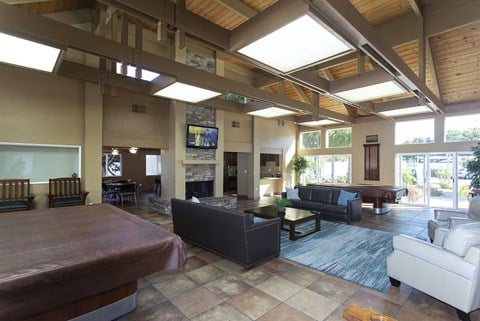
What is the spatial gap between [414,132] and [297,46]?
27.2ft

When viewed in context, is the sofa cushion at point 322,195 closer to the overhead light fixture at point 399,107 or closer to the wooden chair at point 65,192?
the overhead light fixture at point 399,107

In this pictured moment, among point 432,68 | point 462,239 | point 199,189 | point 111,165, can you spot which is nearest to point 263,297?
point 462,239

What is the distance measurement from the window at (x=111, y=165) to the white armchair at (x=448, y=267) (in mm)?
12635

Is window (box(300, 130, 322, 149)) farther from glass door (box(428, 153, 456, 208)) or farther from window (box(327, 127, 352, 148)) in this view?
glass door (box(428, 153, 456, 208))

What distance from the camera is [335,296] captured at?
2.96 meters

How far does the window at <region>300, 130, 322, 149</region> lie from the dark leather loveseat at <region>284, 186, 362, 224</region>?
5.03 metres

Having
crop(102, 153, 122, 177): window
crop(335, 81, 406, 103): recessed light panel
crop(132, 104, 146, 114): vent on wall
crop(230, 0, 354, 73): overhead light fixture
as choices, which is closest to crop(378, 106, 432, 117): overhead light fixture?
crop(335, 81, 406, 103): recessed light panel

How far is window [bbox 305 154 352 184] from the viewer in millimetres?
11133

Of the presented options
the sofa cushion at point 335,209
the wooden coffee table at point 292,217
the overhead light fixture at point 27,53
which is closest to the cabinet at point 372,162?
the sofa cushion at point 335,209

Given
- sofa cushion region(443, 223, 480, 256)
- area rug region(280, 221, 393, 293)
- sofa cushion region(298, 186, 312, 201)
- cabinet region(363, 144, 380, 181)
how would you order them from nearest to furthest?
sofa cushion region(443, 223, 480, 256), area rug region(280, 221, 393, 293), sofa cushion region(298, 186, 312, 201), cabinet region(363, 144, 380, 181)

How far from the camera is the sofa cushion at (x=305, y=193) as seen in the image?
24.7ft

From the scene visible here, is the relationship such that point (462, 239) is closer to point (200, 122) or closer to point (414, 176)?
point (200, 122)

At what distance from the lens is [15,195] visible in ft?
18.5

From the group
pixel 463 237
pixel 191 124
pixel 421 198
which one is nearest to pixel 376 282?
pixel 463 237
